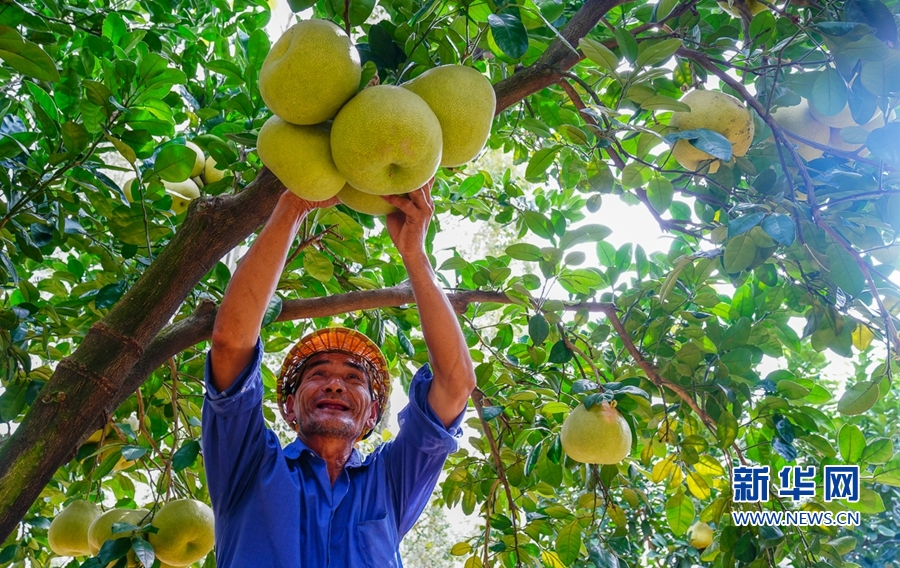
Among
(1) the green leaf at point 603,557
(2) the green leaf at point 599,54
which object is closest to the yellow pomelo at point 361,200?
(2) the green leaf at point 599,54

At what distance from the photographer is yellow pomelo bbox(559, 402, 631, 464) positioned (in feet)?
6.28

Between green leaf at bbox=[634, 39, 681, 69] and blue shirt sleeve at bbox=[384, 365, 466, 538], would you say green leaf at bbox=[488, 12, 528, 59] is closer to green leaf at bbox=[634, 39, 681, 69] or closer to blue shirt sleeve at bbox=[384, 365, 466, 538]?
green leaf at bbox=[634, 39, 681, 69]

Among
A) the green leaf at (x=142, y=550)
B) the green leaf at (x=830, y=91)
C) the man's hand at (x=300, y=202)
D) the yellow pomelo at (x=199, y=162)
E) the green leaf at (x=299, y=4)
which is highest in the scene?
the yellow pomelo at (x=199, y=162)

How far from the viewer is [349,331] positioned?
2.21 m

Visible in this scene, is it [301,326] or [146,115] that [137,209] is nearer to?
[146,115]

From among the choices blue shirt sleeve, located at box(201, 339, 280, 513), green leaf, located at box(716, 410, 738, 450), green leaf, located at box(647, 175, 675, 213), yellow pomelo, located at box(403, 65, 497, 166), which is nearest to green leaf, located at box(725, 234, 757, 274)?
green leaf, located at box(647, 175, 675, 213)

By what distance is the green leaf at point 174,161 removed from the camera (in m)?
1.79

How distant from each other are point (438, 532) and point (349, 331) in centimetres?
575

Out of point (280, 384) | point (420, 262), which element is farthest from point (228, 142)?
point (280, 384)

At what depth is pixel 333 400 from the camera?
6.70ft

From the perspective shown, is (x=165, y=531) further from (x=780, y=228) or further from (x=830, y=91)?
(x=830, y=91)

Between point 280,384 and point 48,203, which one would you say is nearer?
point 48,203

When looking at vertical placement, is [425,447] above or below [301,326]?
below

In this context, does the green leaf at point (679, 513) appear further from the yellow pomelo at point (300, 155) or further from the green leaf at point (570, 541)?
the yellow pomelo at point (300, 155)
